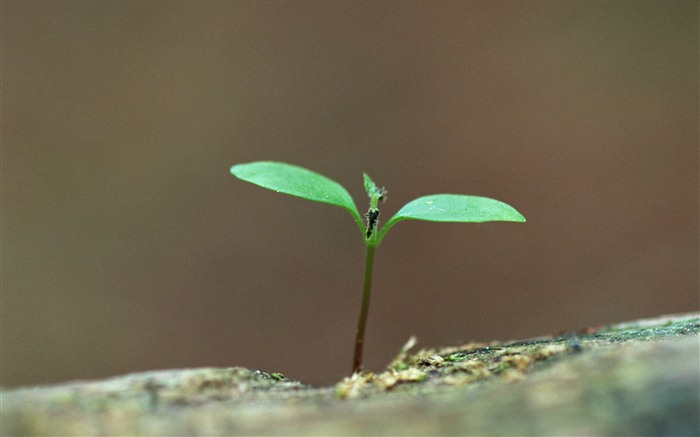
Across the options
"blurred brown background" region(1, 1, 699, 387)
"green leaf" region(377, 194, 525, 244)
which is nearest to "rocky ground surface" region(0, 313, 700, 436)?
"green leaf" region(377, 194, 525, 244)

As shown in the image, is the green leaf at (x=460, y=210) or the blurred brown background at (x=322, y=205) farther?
the blurred brown background at (x=322, y=205)

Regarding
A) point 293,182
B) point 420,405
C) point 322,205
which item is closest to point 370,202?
point 293,182

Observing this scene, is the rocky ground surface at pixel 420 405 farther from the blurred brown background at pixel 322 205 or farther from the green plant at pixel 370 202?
the blurred brown background at pixel 322 205

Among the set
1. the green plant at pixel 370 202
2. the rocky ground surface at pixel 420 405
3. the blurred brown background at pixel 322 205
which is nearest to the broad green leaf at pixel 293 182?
the green plant at pixel 370 202

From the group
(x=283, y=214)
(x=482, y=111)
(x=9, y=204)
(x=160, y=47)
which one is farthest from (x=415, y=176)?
(x=9, y=204)

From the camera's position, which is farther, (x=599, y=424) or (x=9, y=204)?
(x=9, y=204)

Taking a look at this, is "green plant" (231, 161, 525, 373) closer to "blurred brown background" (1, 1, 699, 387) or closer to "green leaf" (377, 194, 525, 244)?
"green leaf" (377, 194, 525, 244)

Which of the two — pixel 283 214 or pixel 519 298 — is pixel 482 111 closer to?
pixel 519 298
